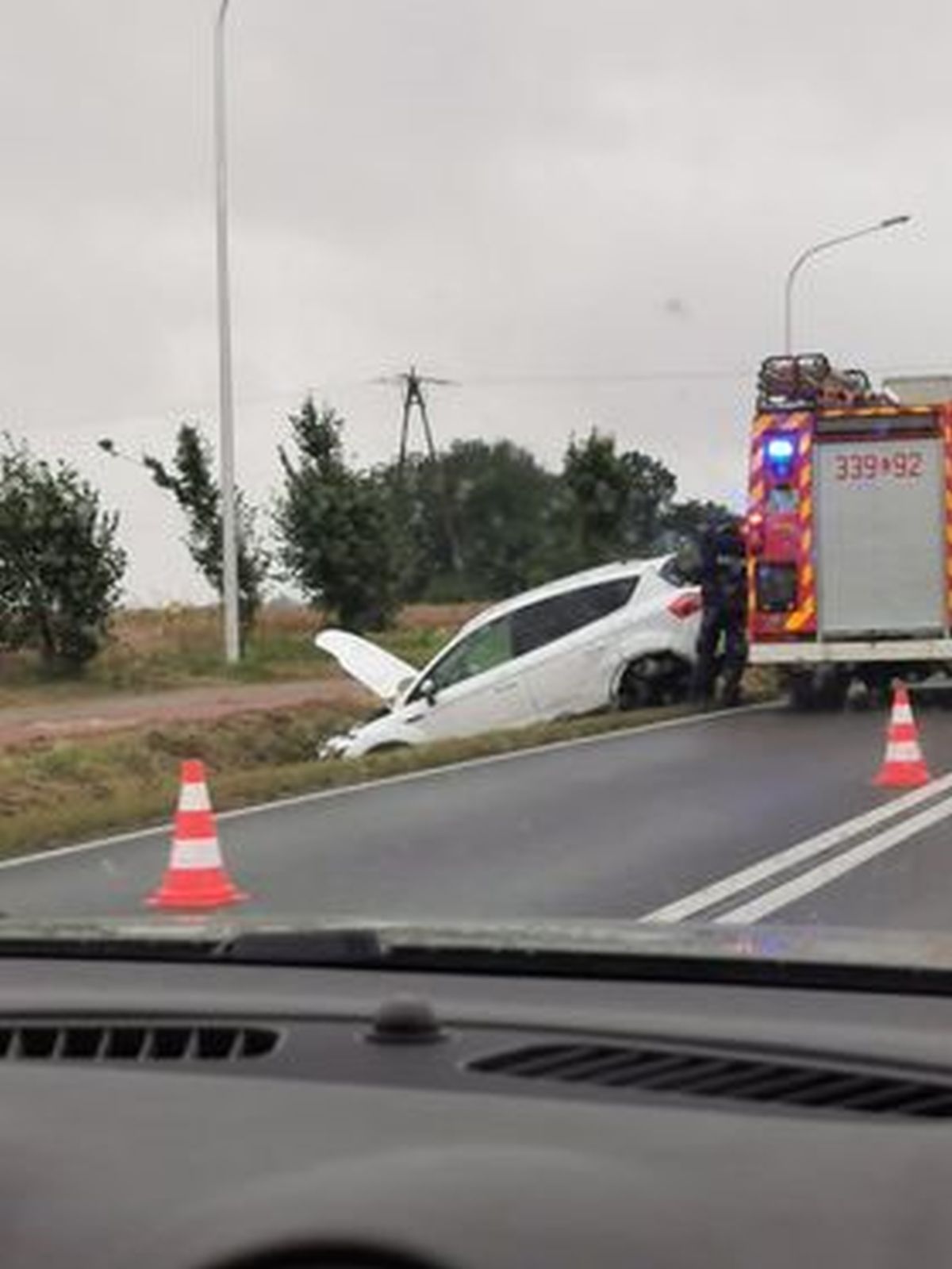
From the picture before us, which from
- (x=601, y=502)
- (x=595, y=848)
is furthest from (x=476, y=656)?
(x=601, y=502)

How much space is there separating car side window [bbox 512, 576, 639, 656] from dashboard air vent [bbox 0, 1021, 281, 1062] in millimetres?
18268

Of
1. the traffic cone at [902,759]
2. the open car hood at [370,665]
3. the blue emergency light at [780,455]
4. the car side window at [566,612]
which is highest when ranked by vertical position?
the blue emergency light at [780,455]

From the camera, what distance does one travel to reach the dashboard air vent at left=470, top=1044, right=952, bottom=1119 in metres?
2.87

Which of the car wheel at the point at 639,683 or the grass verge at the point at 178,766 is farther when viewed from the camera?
the car wheel at the point at 639,683

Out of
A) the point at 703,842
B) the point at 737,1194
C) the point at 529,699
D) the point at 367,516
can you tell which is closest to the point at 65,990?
the point at 737,1194

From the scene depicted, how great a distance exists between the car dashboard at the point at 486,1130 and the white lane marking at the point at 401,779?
1020 centimetres

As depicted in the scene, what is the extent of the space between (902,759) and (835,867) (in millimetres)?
3839

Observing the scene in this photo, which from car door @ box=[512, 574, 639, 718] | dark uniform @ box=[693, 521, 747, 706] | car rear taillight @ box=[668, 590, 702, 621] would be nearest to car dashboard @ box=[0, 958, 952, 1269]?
car door @ box=[512, 574, 639, 718]

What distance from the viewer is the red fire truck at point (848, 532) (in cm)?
2155

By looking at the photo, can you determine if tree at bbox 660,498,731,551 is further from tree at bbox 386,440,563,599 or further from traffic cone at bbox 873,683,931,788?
tree at bbox 386,440,563,599

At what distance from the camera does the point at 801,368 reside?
22.0 m

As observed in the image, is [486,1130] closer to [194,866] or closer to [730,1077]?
[730,1077]

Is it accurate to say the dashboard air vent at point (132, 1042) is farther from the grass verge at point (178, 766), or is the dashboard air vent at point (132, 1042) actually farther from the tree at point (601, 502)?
the tree at point (601, 502)

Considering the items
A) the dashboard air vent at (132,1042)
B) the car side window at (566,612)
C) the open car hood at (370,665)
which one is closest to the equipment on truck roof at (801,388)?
the car side window at (566,612)
